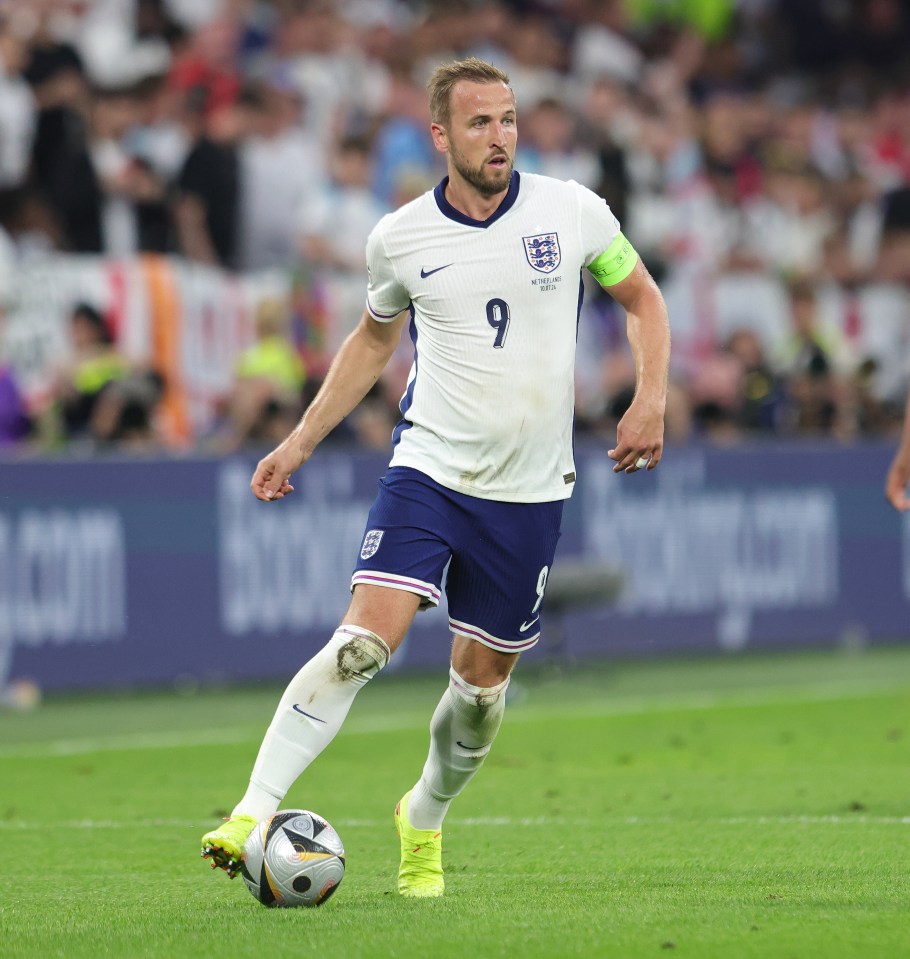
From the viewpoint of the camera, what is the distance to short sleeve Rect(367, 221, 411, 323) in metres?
6.34

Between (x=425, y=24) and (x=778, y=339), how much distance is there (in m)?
4.66

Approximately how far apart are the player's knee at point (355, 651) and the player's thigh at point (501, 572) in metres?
0.39

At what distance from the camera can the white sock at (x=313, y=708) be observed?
5949 millimetres

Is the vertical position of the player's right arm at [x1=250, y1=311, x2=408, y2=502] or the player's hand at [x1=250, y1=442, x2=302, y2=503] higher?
the player's right arm at [x1=250, y1=311, x2=408, y2=502]

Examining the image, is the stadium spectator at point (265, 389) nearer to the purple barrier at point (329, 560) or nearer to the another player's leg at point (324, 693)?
the purple barrier at point (329, 560)

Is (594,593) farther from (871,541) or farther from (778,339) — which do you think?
(778,339)

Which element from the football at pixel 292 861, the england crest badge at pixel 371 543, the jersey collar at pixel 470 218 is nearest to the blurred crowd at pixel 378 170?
the jersey collar at pixel 470 218

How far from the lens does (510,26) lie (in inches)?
812

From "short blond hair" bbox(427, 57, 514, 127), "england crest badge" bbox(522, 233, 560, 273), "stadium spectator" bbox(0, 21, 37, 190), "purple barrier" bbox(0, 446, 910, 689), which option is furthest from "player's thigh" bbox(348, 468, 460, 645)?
"stadium spectator" bbox(0, 21, 37, 190)

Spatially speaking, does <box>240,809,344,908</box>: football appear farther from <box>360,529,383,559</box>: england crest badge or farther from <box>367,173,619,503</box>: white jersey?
<box>367,173,619,503</box>: white jersey

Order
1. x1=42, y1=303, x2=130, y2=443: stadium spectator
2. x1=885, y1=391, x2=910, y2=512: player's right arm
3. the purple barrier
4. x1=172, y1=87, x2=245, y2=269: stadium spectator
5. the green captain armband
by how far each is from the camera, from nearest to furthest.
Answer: the green captain armband
x1=885, y1=391, x2=910, y2=512: player's right arm
the purple barrier
x1=42, y1=303, x2=130, y2=443: stadium spectator
x1=172, y1=87, x2=245, y2=269: stadium spectator

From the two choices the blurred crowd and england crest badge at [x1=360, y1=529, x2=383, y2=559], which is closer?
england crest badge at [x1=360, y1=529, x2=383, y2=559]

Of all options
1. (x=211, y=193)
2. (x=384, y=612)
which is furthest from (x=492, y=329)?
(x=211, y=193)

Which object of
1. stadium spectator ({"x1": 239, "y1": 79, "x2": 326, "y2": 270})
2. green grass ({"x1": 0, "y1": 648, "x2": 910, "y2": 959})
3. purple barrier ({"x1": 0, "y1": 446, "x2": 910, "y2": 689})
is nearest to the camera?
green grass ({"x1": 0, "y1": 648, "x2": 910, "y2": 959})
